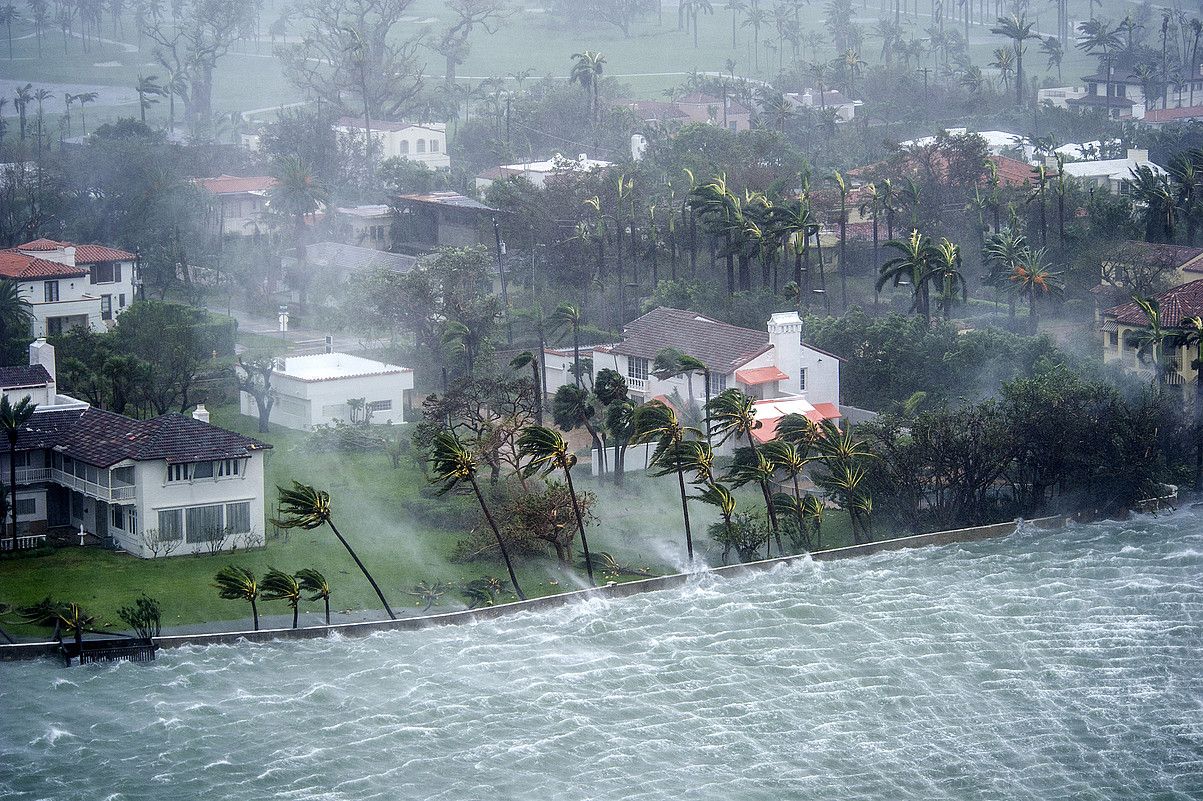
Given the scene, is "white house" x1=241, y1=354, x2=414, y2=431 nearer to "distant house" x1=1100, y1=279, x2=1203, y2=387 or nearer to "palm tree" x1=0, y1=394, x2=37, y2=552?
"palm tree" x1=0, y1=394, x2=37, y2=552

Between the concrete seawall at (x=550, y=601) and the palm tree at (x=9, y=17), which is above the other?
the palm tree at (x=9, y=17)

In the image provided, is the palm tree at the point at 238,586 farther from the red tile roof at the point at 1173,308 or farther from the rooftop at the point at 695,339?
the red tile roof at the point at 1173,308

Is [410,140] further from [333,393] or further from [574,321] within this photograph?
[333,393]

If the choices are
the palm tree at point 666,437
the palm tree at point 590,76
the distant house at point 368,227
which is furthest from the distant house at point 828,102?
the palm tree at point 666,437

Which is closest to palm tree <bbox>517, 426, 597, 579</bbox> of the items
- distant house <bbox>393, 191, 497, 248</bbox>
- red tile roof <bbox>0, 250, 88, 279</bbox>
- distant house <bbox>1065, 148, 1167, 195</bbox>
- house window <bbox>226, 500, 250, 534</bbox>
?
house window <bbox>226, 500, 250, 534</bbox>

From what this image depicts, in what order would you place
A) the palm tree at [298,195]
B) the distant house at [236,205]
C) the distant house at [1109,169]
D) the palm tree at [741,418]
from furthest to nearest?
1. the distant house at [236,205]
2. the distant house at [1109,169]
3. the palm tree at [298,195]
4. the palm tree at [741,418]

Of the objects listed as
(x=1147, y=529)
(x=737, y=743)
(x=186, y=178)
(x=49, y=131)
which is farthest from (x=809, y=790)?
(x=49, y=131)

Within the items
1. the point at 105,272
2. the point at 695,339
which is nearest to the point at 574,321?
the point at 695,339
